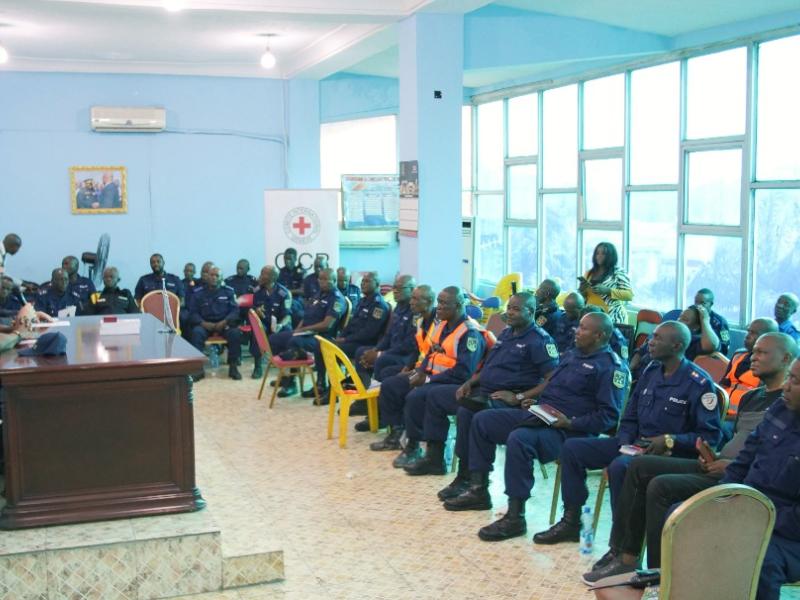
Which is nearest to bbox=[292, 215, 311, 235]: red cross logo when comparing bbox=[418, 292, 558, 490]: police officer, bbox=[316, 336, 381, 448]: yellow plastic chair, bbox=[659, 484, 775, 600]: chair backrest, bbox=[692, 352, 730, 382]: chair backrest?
bbox=[316, 336, 381, 448]: yellow plastic chair

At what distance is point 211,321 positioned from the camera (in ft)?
33.2

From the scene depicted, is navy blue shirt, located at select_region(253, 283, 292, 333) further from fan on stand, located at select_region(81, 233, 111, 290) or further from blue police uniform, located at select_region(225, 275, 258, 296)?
fan on stand, located at select_region(81, 233, 111, 290)

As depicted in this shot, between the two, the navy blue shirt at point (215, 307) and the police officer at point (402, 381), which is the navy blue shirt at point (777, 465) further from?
the navy blue shirt at point (215, 307)

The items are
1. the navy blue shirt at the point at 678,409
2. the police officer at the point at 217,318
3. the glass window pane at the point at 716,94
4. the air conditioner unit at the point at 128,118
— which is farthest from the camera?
the air conditioner unit at the point at 128,118

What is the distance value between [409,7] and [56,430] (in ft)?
16.5

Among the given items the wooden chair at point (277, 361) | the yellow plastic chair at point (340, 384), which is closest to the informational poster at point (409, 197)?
the wooden chair at point (277, 361)

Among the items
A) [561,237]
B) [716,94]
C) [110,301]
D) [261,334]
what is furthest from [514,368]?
[110,301]

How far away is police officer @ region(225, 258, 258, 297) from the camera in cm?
1123

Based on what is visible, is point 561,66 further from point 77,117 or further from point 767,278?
point 77,117

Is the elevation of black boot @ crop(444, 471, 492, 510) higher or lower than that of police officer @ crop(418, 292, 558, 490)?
lower

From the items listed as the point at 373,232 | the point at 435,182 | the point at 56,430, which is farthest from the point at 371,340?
the point at 373,232

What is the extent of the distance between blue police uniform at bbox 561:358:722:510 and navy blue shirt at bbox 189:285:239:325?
19.2 feet

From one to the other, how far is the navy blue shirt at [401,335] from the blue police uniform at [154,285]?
13.0ft

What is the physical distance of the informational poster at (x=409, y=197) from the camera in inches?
327
